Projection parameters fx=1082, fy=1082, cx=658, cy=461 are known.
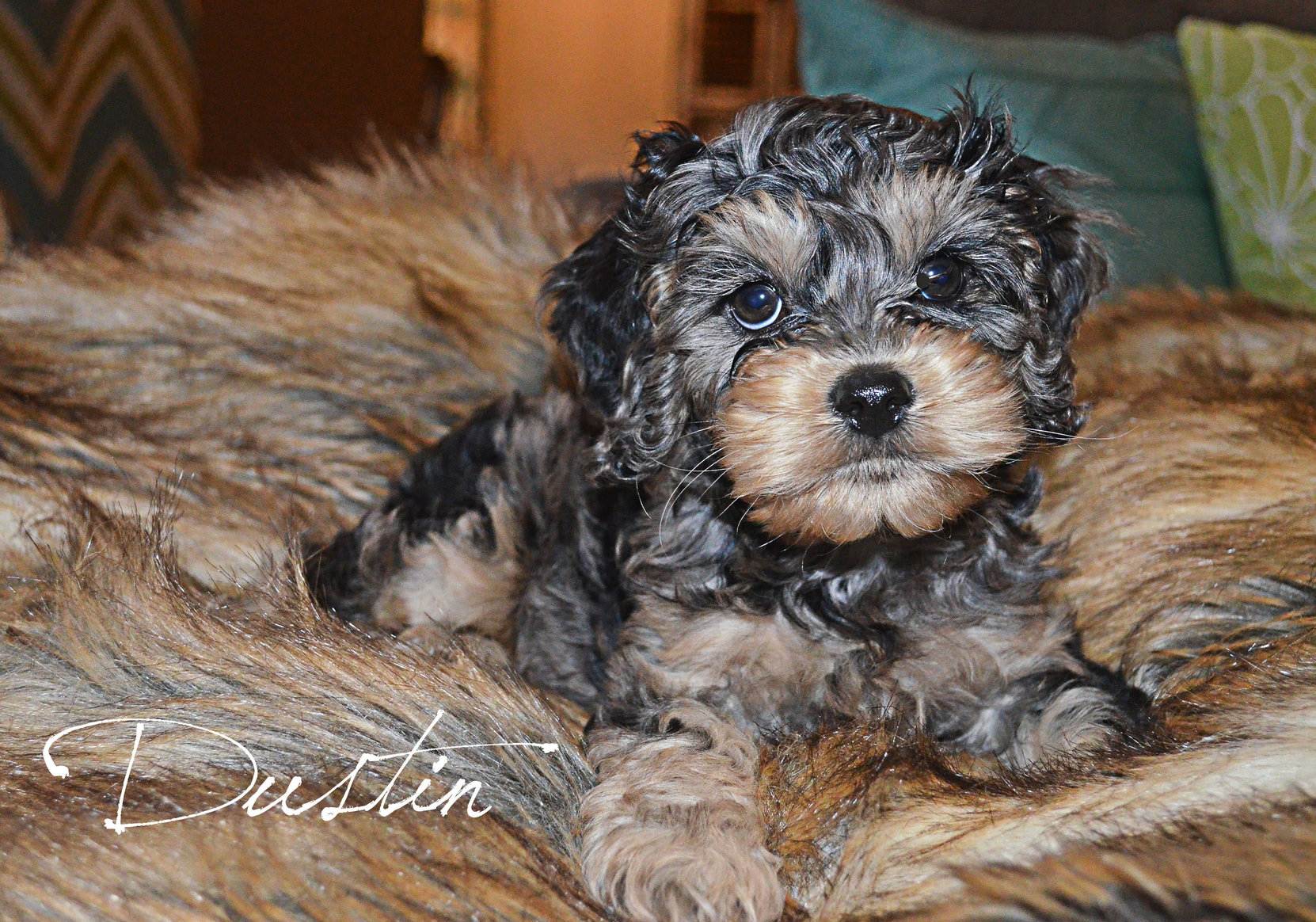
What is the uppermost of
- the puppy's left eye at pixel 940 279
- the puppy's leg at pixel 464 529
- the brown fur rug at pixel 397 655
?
the puppy's left eye at pixel 940 279

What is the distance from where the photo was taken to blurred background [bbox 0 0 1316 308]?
10.6 ft

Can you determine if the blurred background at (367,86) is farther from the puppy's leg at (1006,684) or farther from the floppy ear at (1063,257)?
the puppy's leg at (1006,684)

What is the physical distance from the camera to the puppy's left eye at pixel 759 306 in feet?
6.25

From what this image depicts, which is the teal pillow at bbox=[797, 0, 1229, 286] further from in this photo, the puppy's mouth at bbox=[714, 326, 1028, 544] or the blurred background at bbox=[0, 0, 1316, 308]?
the puppy's mouth at bbox=[714, 326, 1028, 544]

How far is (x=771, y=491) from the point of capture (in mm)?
1680

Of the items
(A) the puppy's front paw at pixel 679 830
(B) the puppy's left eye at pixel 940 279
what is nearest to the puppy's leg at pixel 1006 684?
(A) the puppy's front paw at pixel 679 830

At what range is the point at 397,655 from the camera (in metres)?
1.53

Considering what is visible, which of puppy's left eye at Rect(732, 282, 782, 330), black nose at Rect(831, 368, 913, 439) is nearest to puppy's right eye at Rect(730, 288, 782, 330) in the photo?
puppy's left eye at Rect(732, 282, 782, 330)

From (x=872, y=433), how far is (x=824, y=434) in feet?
0.23

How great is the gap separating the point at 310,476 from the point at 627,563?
72 cm

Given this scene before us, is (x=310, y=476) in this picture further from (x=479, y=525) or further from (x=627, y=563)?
(x=627, y=563)

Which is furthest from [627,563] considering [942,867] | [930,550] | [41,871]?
[41,871]

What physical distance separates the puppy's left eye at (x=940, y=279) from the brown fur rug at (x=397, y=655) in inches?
16.8

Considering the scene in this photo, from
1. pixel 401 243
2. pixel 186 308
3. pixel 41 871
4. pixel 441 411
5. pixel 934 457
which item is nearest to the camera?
pixel 41 871
